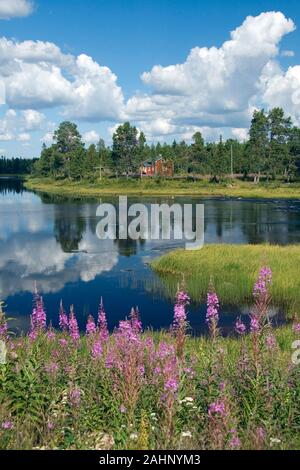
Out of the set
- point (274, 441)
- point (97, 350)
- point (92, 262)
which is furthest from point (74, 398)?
point (92, 262)

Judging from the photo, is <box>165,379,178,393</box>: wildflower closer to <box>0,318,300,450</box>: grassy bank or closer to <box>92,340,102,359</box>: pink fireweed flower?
<box>0,318,300,450</box>: grassy bank

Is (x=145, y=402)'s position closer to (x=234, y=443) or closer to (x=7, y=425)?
(x=234, y=443)

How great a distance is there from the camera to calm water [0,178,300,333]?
2189 centimetres

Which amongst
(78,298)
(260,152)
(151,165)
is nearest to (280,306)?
(78,298)

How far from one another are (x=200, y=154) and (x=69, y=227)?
264ft

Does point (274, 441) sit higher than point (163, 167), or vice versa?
point (163, 167)

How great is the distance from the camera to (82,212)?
66000mm

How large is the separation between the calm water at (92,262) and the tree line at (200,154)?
174 feet

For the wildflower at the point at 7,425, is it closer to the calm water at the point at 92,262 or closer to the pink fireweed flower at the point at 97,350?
the pink fireweed flower at the point at 97,350

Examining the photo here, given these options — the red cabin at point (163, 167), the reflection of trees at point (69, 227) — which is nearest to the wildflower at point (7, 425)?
the reflection of trees at point (69, 227)

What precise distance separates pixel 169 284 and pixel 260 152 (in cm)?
9519

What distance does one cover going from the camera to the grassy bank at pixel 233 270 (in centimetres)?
2295

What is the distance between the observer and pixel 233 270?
26875 millimetres

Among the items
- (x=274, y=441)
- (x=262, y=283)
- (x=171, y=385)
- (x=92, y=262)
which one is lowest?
(x=92, y=262)
